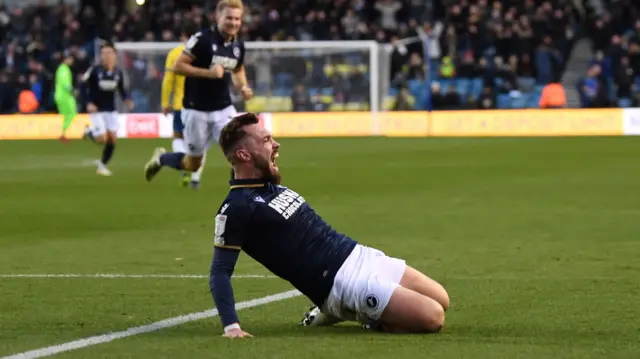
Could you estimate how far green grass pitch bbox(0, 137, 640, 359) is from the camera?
Answer: 6.62 metres

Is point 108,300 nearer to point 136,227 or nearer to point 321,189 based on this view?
point 136,227

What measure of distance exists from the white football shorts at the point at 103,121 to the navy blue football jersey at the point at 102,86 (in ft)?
0.28

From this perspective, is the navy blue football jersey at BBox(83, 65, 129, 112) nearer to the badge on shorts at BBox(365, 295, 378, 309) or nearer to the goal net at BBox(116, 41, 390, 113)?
the goal net at BBox(116, 41, 390, 113)

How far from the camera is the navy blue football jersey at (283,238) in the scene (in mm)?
6777

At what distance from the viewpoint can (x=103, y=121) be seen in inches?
885

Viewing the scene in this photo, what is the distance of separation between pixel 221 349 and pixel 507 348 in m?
1.36

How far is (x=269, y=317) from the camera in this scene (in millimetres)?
7523

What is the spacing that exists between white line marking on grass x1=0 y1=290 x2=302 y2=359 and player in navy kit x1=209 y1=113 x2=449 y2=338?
2.06ft

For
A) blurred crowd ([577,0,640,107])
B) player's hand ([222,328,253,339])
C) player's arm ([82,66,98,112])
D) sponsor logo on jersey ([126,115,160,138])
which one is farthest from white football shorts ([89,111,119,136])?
blurred crowd ([577,0,640,107])

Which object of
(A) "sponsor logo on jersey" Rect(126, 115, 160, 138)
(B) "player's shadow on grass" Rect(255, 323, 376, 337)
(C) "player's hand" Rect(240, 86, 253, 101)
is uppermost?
(C) "player's hand" Rect(240, 86, 253, 101)

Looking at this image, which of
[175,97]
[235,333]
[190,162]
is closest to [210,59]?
[190,162]

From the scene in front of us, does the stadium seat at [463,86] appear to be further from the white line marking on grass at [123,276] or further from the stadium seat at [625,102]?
the white line marking on grass at [123,276]

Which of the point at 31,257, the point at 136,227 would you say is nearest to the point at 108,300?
the point at 31,257

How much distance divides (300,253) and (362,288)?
14.9 inches
